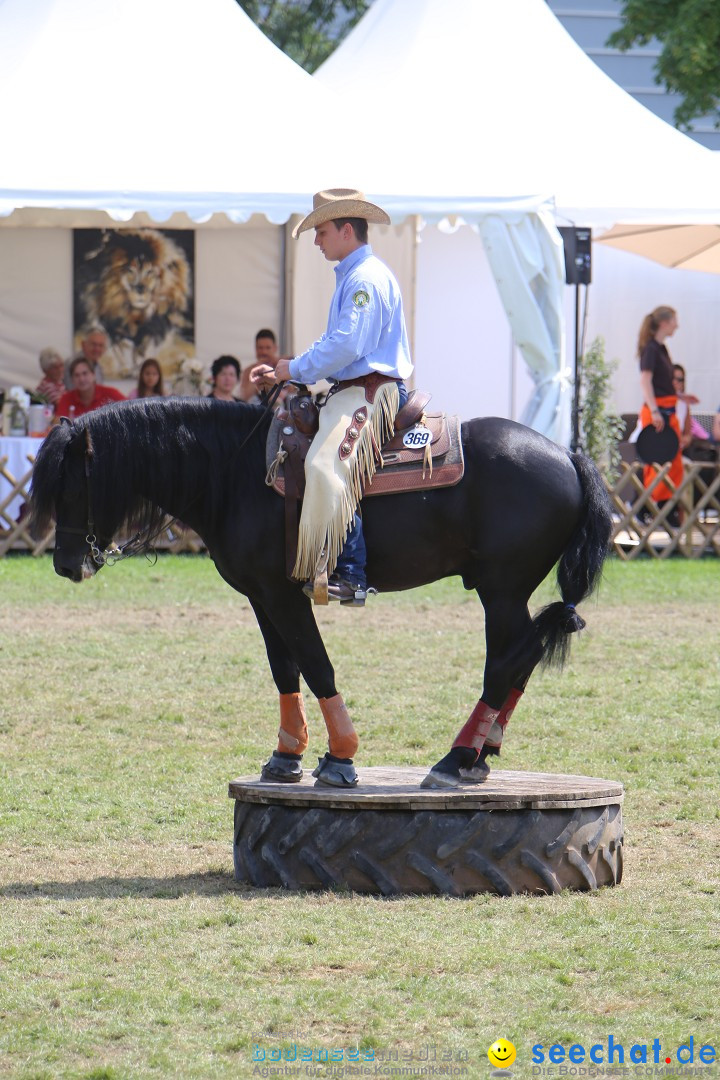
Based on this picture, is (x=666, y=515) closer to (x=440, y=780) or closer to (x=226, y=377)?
(x=226, y=377)

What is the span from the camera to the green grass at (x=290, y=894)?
3.54 metres

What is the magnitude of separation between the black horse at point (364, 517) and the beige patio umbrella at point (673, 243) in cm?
1085

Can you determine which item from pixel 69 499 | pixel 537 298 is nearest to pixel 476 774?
pixel 69 499

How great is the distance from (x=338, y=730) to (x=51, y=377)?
10131 millimetres

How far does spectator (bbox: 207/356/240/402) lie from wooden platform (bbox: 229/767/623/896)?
367 inches

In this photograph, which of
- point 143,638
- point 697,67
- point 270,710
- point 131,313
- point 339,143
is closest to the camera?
point 270,710

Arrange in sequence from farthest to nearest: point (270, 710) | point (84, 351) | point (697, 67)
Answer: point (697, 67) → point (84, 351) → point (270, 710)

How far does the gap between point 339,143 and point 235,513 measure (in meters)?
7.72

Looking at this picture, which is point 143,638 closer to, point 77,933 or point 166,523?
point 166,523

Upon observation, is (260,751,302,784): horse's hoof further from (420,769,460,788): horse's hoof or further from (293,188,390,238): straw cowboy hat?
(293,188,390,238): straw cowboy hat

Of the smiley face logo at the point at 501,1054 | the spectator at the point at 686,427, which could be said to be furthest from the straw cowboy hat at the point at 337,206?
the spectator at the point at 686,427

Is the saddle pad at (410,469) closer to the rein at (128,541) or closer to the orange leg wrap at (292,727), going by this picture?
the rein at (128,541)

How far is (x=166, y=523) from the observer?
5.06m

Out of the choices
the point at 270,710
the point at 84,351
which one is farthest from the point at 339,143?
the point at 270,710
